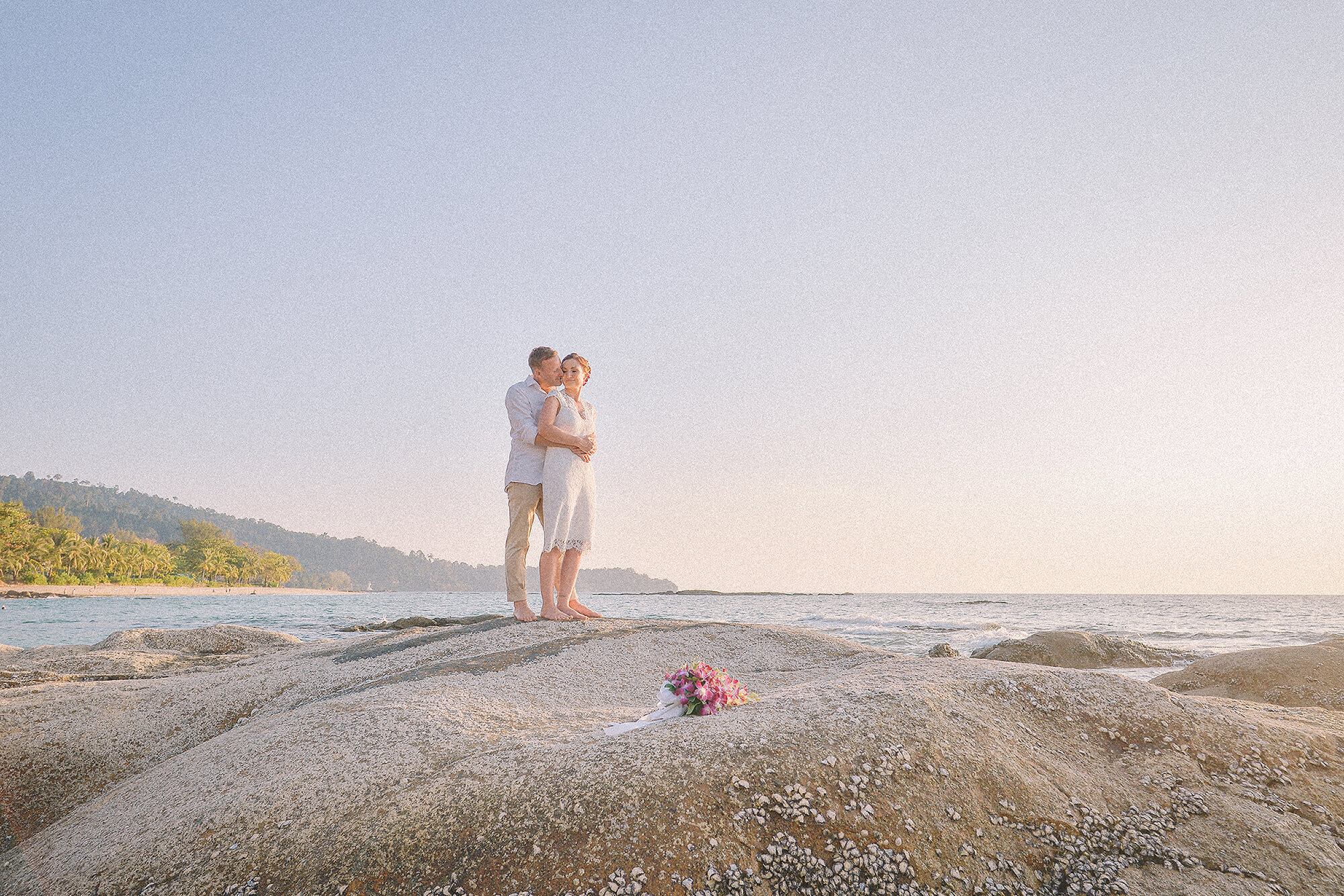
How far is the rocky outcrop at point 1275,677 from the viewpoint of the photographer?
5.85 metres

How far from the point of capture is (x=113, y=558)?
92688 millimetres

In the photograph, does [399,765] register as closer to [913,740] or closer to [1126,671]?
[913,740]

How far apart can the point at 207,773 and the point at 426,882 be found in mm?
1602

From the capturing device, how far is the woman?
6.40m

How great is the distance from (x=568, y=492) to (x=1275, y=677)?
6.86 meters

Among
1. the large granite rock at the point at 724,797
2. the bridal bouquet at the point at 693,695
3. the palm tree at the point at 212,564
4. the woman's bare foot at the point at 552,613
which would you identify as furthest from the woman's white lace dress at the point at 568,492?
the palm tree at the point at 212,564

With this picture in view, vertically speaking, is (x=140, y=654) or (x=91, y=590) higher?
(x=140, y=654)

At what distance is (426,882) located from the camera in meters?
2.47

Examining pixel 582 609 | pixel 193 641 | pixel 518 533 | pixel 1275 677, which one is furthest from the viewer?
pixel 193 641

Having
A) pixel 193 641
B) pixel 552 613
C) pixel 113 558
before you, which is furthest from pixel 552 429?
pixel 113 558

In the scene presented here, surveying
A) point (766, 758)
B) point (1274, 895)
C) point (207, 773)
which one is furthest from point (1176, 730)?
point (207, 773)

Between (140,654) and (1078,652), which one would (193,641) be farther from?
(1078,652)

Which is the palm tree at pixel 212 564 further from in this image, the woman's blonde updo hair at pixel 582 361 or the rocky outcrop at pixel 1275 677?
the rocky outcrop at pixel 1275 677

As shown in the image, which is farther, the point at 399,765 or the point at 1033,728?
the point at 1033,728
